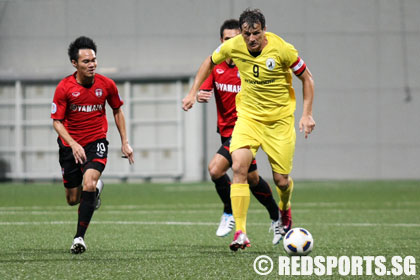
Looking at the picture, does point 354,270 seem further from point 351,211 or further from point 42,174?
point 42,174

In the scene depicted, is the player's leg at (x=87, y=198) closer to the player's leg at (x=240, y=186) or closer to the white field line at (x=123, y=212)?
the player's leg at (x=240, y=186)

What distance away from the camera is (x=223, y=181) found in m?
8.52

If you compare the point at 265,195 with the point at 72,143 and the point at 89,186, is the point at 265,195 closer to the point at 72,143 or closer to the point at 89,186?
the point at 89,186

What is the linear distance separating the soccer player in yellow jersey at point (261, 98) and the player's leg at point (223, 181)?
1.72 feet

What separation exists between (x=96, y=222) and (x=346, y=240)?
3.53m

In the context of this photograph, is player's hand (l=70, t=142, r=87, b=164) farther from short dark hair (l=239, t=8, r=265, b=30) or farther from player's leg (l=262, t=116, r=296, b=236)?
short dark hair (l=239, t=8, r=265, b=30)

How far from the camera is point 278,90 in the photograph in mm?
7184

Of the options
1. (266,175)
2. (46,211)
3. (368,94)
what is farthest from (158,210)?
(368,94)

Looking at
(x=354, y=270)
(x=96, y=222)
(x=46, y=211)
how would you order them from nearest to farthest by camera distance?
(x=354, y=270)
(x=96, y=222)
(x=46, y=211)

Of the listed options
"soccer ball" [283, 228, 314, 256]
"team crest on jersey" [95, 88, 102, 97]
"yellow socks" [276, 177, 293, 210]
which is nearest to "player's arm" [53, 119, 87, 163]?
"team crest on jersey" [95, 88, 102, 97]

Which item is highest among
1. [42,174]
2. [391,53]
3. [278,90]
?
[391,53]

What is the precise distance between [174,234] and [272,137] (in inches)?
72.7

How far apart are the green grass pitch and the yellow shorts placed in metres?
0.83

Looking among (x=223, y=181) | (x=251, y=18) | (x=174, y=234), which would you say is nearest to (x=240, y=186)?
(x=251, y=18)
